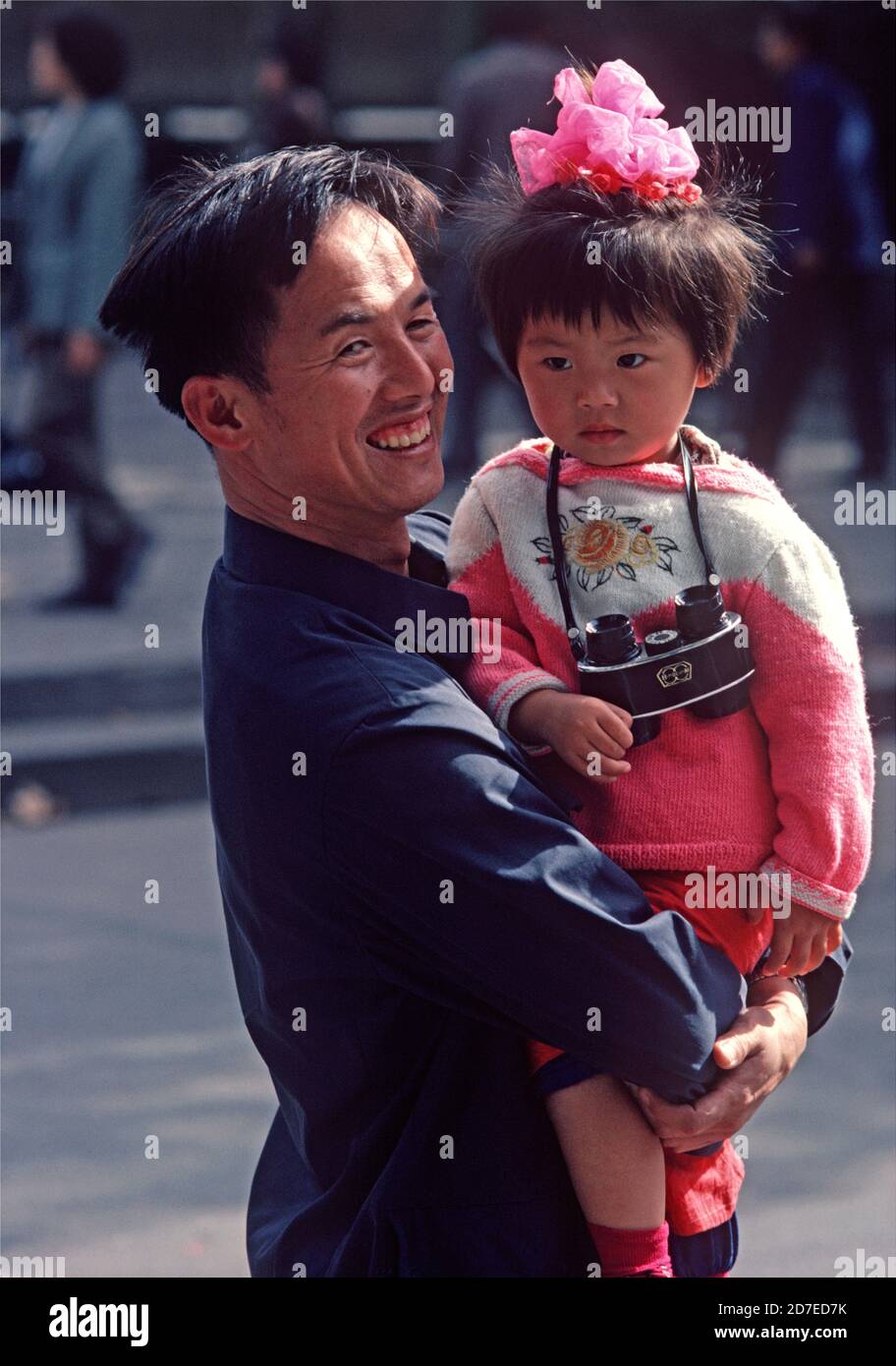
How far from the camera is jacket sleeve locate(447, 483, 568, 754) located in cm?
205

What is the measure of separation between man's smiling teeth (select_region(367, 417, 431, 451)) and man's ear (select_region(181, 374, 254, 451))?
5.1 inches

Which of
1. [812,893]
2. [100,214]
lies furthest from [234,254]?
[100,214]

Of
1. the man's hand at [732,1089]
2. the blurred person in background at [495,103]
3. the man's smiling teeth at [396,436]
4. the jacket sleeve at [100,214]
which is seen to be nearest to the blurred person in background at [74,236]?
the jacket sleeve at [100,214]

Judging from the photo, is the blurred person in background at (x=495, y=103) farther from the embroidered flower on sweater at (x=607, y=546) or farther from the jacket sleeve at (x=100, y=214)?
the embroidered flower on sweater at (x=607, y=546)

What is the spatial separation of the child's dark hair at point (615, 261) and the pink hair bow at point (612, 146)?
1 cm

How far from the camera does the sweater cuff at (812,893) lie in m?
1.98

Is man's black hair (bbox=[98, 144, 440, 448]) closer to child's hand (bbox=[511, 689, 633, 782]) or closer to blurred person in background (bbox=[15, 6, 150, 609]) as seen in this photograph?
child's hand (bbox=[511, 689, 633, 782])

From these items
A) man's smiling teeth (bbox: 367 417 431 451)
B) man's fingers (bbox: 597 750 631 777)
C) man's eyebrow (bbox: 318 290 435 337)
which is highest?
man's eyebrow (bbox: 318 290 435 337)

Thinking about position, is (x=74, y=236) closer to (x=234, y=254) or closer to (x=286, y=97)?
(x=286, y=97)

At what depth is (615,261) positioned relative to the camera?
2.00 meters

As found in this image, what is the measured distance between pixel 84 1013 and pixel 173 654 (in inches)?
101

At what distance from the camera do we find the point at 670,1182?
6.52ft

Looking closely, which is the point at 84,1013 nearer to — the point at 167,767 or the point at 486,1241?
the point at 167,767

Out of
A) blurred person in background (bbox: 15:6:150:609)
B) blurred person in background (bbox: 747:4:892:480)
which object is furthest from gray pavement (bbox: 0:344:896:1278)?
blurred person in background (bbox: 747:4:892:480)
